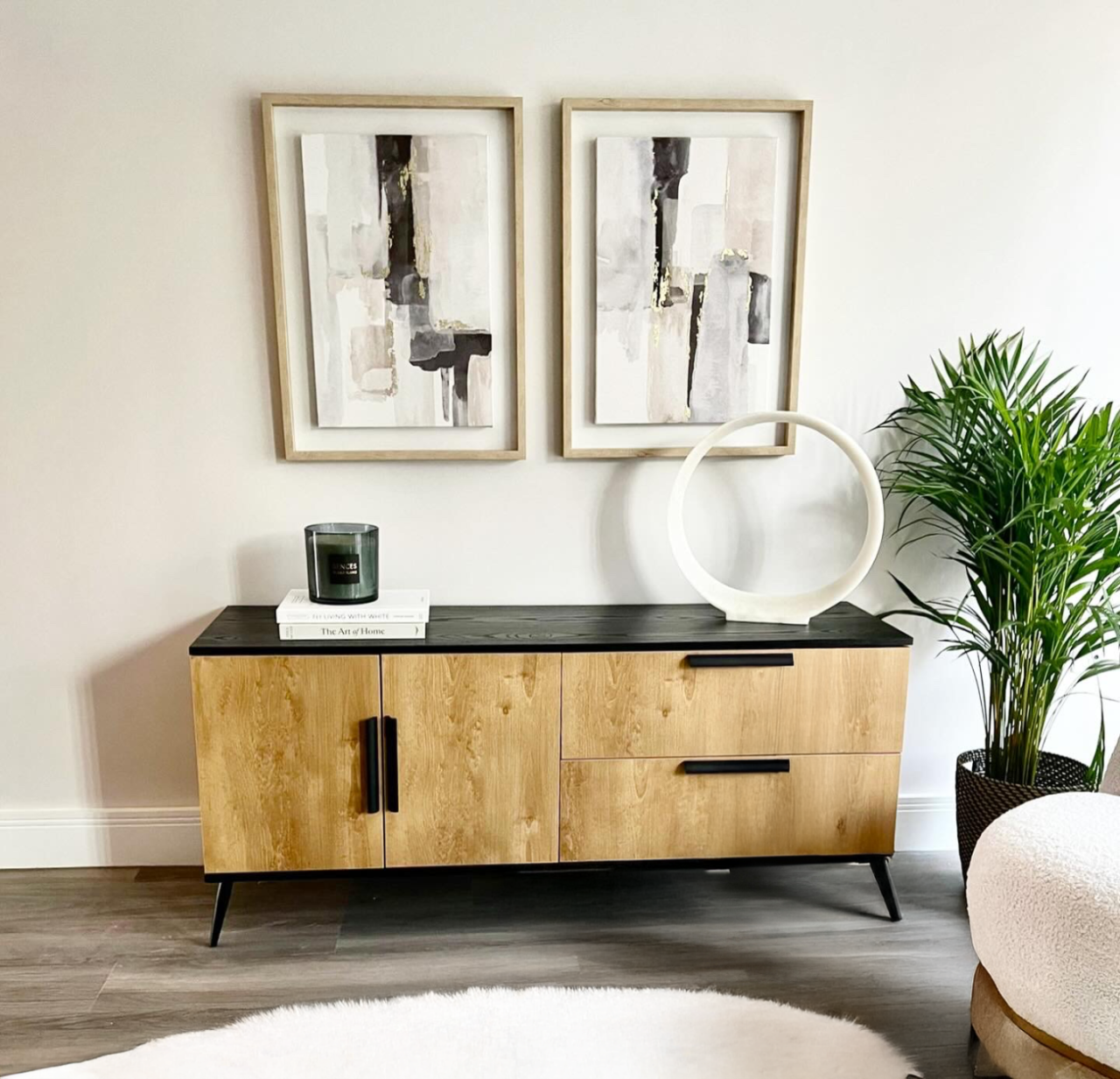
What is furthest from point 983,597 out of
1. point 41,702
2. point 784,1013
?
point 41,702

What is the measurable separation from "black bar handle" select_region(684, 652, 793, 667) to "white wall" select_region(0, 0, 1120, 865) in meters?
0.35

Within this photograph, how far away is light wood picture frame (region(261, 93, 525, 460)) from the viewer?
73.0 inches

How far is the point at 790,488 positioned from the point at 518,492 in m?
0.66

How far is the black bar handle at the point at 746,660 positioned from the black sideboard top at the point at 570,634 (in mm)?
20

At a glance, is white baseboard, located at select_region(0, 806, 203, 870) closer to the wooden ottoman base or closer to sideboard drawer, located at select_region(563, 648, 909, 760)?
sideboard drawer, located at select_region(563, 648, 909, 760)

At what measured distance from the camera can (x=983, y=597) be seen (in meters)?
1.96

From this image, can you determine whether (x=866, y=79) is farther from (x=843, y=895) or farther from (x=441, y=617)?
(x=843, y=895)

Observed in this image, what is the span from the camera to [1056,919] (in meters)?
1.24

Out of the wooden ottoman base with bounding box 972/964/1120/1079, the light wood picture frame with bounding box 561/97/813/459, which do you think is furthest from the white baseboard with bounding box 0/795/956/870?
the wooden ottoman base with bounding box 972/964/1120/1079

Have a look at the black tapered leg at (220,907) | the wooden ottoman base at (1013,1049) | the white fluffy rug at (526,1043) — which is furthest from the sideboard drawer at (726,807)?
the black tapered leg at (220,907)

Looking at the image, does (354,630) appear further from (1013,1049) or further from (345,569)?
(1013,1049)

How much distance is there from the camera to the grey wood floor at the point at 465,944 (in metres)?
1.62

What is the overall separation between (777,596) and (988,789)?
605 millimetres

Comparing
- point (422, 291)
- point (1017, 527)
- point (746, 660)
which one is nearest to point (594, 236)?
point (422, 291)
